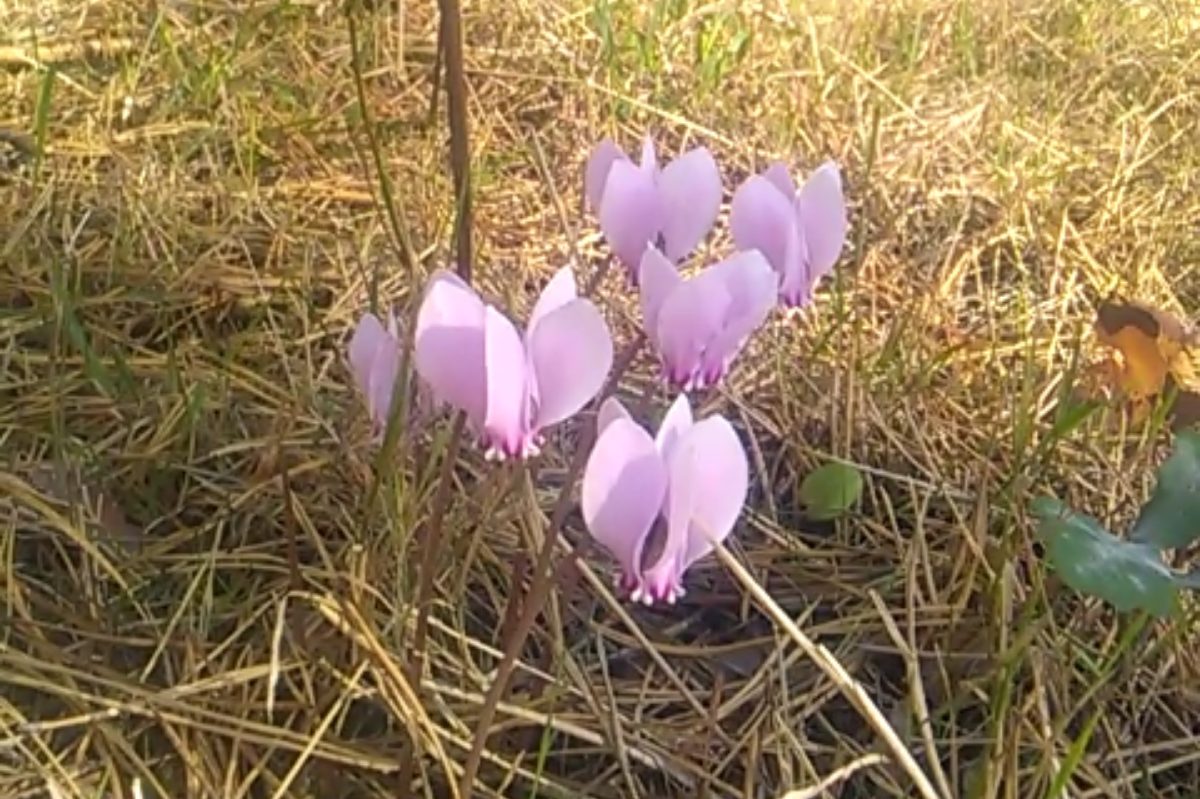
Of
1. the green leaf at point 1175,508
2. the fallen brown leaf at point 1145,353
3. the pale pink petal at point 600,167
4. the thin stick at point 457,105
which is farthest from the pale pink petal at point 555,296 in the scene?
the fallen brown leaf at point 1145,353

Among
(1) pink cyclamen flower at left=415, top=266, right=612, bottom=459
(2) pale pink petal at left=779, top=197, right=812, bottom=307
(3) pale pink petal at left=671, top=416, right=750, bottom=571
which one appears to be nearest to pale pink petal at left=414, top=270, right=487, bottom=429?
(1) pink cyclamen flower at left=415, top=266, right=612, bottom=459

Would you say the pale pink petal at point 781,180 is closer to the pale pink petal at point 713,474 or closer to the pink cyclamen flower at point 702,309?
the pink cyclamen flower at point 702,309

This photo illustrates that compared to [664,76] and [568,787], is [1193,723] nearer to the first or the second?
[568,787]

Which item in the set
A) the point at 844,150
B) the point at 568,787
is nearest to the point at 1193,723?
the point at 568,787

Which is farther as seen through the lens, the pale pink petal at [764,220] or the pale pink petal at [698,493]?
the pale pink petal at [764,220]

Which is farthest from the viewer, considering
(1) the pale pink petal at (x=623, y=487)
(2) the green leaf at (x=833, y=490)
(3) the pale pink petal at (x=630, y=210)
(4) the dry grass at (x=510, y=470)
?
(2) the green leaf at (x=833, y=490)

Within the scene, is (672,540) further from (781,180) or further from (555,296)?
(781,180)

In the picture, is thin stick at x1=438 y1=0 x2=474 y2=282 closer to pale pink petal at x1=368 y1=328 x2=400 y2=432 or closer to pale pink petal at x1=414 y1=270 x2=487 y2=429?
pale pink petal at x1=368 y1=328 x2=400 y2=432
